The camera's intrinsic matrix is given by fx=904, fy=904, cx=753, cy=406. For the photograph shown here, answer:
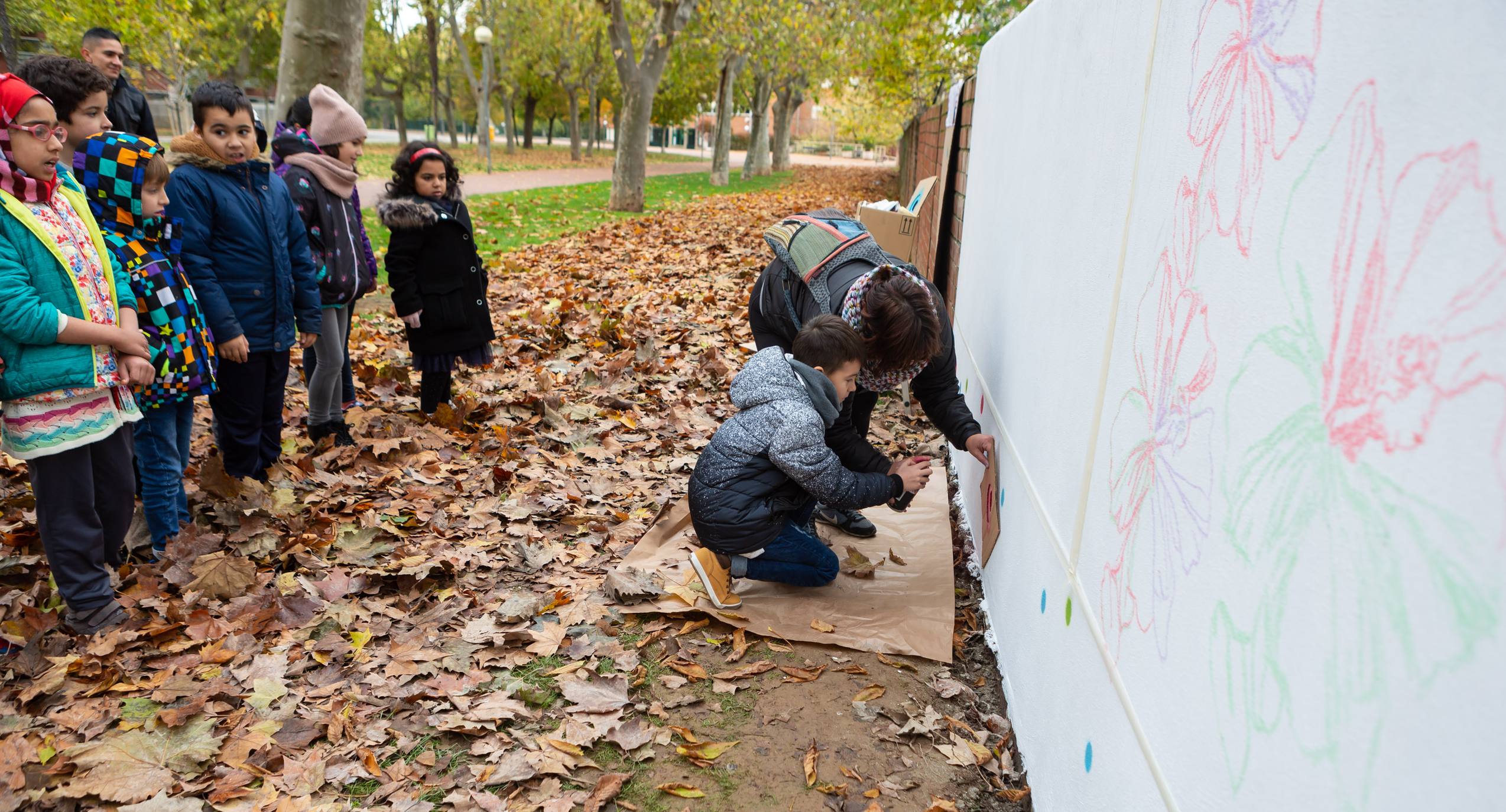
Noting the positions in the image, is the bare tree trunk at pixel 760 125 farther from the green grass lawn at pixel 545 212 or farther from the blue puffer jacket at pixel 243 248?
the blue puffer jacket at pixel 243 248

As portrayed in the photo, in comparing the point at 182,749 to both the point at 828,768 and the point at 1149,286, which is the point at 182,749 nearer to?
the point at 828,768

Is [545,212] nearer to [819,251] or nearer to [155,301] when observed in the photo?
[155,301]

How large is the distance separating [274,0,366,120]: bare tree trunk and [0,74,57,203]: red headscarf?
5371mm

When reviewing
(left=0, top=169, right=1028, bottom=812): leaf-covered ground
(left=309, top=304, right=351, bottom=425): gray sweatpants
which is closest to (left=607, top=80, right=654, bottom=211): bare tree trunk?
(left=309, top=304, right=351, bottom=425): gray sweatpants

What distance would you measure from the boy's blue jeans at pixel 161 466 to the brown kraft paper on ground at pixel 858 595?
1.82m

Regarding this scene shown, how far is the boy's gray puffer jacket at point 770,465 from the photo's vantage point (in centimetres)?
321

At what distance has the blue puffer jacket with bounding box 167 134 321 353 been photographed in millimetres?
3762

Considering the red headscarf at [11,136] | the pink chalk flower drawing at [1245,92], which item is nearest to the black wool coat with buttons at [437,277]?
the red headscarf at [11,136]

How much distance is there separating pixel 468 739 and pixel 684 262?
8233 mm

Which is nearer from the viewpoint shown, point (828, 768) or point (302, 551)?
point (828, 768)

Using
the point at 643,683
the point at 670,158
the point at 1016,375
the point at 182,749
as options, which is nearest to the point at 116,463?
the point at 182,749

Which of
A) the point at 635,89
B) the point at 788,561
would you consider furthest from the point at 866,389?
the point at 635,89

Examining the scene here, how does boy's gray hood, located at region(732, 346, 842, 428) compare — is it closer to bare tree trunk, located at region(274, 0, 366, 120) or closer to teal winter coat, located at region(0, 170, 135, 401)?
teal winter coat, located at region(0, 170, 135, 401)

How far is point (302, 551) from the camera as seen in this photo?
364 cm
